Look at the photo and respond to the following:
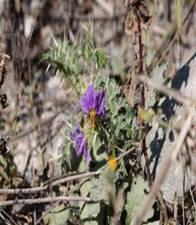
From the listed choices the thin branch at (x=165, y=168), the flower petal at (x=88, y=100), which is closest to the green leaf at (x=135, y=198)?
the flower petal at (x=88, y=100)

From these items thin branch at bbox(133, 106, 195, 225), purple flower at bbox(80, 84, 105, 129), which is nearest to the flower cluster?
purple flower at bbox(80, 84, 105, 129)

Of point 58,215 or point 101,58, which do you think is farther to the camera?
point 101,58

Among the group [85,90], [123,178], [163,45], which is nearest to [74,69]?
[85,90]

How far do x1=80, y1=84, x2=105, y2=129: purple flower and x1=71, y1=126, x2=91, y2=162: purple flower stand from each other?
0.25 ft

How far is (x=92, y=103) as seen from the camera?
1741 millimetres

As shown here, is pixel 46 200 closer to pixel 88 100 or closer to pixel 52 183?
pixel 52 183

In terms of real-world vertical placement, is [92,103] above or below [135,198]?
above

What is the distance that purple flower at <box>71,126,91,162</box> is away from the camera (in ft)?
5.92

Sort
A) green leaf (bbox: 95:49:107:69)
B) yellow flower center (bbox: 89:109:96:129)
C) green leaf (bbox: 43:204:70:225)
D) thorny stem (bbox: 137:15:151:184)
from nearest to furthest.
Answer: thorny stem (bbox: 137:15:151:184)
yellow flower center (bbox: 89:109:96:129)
green leaf (bbox: 43:204:70:225)
green leaf (bbox: 95:49:107:69)

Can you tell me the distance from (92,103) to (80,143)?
0.15 m

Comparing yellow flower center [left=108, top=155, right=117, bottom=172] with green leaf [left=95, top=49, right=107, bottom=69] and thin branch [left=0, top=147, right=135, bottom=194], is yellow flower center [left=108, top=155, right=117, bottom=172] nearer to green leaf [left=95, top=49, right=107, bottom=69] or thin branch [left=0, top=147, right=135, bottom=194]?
thin branch [left=0, top=147, right=135, bottom=194]

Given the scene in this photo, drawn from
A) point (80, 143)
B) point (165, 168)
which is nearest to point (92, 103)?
point (80, 143)

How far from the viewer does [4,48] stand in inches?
97.0

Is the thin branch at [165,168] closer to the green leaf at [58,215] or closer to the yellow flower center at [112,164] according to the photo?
the yellow flower center at [112,164]
